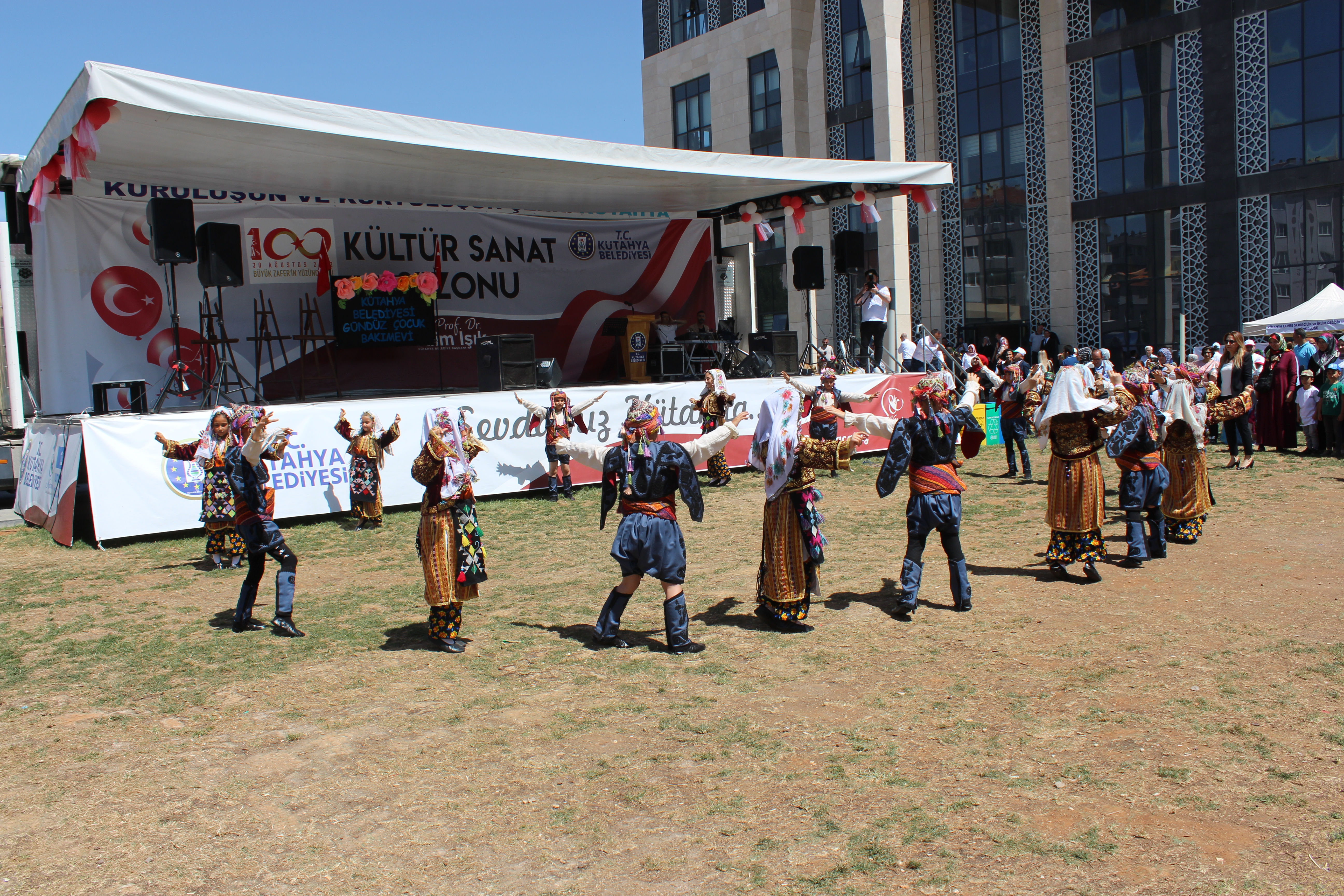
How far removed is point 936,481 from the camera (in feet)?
22.8

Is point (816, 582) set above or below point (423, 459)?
below

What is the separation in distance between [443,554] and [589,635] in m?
1.19

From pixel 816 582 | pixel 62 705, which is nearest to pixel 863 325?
pixel 816 582

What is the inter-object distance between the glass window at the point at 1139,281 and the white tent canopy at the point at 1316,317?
231 inches

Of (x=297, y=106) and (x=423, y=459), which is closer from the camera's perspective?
(x=423, y=459)

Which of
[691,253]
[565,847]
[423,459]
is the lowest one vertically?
[565,847]

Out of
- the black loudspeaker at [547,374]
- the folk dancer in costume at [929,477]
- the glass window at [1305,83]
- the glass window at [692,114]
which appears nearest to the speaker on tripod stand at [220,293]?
the black loudspeaker at [547,374]

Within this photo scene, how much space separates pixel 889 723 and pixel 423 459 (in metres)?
3.22

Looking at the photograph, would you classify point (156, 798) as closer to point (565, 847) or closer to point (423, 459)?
point (565, 847)

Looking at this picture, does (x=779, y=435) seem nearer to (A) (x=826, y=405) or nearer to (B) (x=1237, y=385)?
(A) (x=826, y=405)

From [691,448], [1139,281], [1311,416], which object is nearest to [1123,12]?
[1139,281]

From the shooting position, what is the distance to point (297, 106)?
33.5 ft

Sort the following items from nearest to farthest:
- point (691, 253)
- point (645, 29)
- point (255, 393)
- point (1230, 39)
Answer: point (255, 393), point (691, 253), point (1230, 39), point (645, 29)

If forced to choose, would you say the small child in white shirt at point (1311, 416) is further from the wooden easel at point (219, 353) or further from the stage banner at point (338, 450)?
the wooden easel at point (219, 353)
